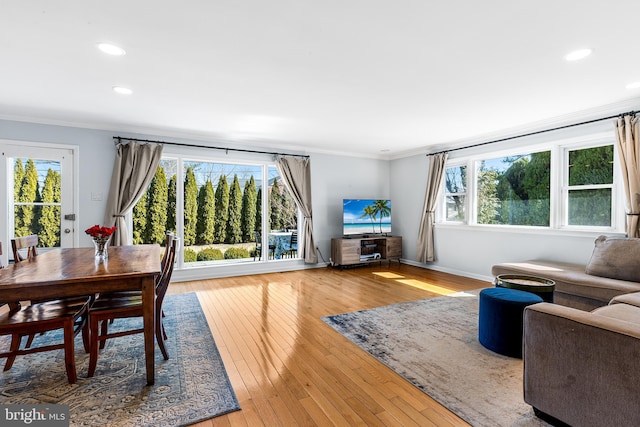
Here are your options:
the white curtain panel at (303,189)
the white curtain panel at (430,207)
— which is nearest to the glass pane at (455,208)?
the white curtain panel at (430,207)

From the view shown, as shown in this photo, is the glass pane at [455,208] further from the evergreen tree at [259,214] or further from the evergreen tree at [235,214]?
the evergreen tree at [235,214]

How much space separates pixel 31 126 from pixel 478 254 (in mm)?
7013

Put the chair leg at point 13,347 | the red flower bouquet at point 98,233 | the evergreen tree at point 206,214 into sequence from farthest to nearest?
the evergreen tree at point 206,214, the red flower bouquet at point 98,233, the chair leg at point 13,347

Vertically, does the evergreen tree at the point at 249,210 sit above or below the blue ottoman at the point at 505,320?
above

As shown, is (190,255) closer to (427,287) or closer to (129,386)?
(129,386)

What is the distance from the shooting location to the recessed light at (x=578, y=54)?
2.46 metres

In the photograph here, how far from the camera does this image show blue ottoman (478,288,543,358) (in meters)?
2.45

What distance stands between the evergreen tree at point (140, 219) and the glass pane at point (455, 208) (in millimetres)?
5419

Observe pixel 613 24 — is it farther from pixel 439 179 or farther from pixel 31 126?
pixel 31 126

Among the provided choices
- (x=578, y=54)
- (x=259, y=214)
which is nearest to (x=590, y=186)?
(x=578, y=54)

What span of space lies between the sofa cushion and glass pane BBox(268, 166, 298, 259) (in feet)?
14.8

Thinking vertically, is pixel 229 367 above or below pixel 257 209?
below

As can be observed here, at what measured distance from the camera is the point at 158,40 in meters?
2.29

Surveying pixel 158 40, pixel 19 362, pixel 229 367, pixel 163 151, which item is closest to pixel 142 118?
pixel 163 151
